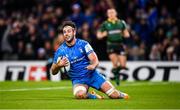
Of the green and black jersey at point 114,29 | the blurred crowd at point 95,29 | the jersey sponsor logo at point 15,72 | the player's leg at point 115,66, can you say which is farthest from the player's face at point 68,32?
the jersey sponsor logo at point 15,72

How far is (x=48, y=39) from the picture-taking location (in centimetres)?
2772

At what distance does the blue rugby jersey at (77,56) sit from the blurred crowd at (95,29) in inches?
439

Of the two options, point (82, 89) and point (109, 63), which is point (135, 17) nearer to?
point (109, 63)

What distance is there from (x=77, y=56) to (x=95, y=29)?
12.4 metres

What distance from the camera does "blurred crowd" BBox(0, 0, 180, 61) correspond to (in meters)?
27.0

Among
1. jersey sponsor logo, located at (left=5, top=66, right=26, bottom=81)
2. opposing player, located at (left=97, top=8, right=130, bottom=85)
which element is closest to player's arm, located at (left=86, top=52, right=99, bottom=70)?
opposing player, located at (left=97, top=8, right=130, bottom=85)

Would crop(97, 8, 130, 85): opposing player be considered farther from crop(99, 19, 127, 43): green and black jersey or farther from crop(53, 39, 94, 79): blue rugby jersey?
crop(53, 39, 94, 79): blue rugby jersey

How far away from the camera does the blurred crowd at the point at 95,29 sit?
27.0 m

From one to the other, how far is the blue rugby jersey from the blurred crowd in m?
11.1

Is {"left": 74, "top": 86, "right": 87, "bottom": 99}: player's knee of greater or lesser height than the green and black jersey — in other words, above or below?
below

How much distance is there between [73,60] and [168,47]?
11.8 meters

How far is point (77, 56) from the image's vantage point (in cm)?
1536

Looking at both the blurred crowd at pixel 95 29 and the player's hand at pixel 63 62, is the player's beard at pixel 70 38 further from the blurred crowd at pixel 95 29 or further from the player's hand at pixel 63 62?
the blurred crowd at pixel 95 29

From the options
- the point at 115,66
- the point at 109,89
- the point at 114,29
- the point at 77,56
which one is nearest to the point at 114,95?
the point at 109,89
